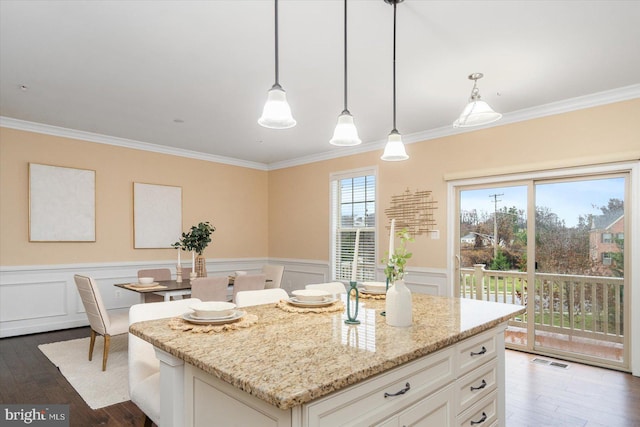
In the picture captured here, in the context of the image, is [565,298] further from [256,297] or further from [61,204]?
[61,204]

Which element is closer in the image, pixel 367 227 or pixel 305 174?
pixel 367 227

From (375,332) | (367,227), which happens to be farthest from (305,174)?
(375,332)

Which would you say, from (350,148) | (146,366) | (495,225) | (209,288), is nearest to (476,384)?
(146,366)

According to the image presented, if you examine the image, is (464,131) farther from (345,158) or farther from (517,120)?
(345,158)

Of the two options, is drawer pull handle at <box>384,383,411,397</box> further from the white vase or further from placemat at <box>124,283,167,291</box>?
placemat at <box>124,283,167,291</box>

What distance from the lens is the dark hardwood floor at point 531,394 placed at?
2.69 m

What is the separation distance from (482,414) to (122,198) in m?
5.40

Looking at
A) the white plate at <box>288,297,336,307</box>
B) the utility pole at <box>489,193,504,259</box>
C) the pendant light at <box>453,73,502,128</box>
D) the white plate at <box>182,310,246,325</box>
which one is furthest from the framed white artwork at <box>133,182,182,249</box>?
the pendant light at <box>453,73,502,128</box>

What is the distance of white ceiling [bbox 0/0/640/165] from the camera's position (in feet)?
8.00

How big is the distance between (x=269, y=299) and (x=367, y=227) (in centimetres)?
352

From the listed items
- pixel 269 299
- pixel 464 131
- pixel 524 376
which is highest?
pixel 464 131

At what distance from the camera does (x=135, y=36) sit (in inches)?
108

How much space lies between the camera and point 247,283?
4223 millimetres

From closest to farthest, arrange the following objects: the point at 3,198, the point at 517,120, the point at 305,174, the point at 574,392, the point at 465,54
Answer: the point at 465,54 < the point at 574,392 < the point at 517,120 < the point at 3,198 < the point at 305,174
